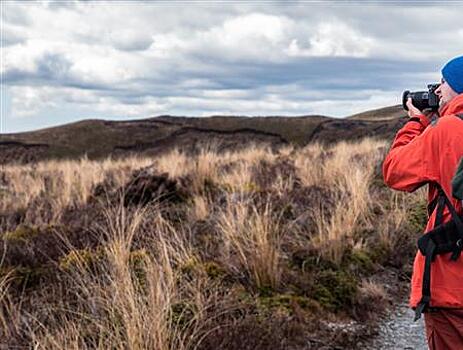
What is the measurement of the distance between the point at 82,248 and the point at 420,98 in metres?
4.09

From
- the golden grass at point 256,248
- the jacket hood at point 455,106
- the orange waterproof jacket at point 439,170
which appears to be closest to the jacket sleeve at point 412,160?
the orange waterproof jacket at point 439,170

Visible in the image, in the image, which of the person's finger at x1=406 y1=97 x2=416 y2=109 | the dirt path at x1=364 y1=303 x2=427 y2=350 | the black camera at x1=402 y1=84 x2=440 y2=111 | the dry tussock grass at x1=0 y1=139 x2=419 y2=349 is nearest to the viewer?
the black camera at x1=402 y1=84 x2=440 y2=111

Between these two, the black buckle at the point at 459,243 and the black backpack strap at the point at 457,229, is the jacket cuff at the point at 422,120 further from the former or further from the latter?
the black buckle at the point at 459,243

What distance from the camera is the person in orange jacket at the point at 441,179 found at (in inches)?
117

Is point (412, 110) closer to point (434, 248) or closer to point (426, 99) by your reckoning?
point (426, 99)

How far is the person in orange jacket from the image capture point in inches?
117

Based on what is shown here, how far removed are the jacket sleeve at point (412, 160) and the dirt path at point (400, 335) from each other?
229cm

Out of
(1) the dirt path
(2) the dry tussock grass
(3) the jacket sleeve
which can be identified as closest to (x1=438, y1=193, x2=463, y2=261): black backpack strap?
(3) the jacket sleeve

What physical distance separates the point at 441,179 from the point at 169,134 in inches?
1733

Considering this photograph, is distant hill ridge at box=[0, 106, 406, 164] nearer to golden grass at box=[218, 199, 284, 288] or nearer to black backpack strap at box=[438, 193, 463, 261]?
golden grass at box=[218, 199, 284, 288]

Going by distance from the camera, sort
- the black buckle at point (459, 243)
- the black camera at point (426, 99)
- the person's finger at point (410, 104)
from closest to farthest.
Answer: the black buckle at point (459, 243) → the black camera at point (426, 99) → the person's finger at point (410, 104)

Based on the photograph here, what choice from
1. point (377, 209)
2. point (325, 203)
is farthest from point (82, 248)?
point (377, 209)

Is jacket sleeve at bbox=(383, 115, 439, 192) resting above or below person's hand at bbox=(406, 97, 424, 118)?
below

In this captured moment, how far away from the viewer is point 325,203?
905 cm
